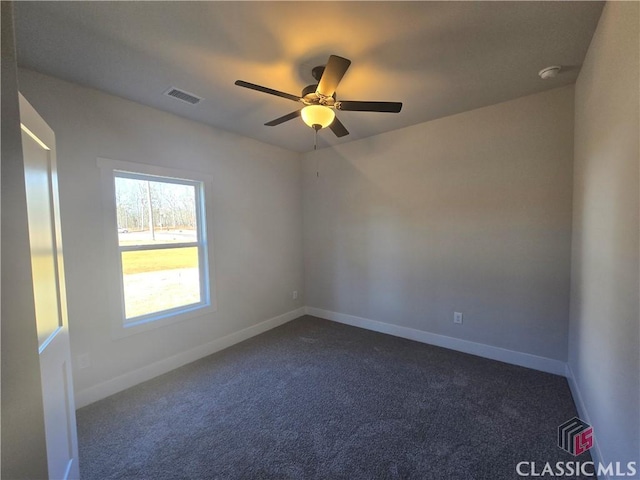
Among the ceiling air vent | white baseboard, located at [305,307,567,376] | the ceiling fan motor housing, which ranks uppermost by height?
the ceiling air vent

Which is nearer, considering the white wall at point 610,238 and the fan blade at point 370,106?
the white wall at point 610,238

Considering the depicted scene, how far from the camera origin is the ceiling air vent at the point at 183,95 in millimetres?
2383

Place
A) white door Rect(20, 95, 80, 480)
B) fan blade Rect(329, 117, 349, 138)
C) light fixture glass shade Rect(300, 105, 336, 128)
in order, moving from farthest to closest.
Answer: fan blade Rect(329, 117, 349, 138)
light fixture glass shade Rect(300, 105, 336, 128)
white door Rect(20, 95, 80, 480)

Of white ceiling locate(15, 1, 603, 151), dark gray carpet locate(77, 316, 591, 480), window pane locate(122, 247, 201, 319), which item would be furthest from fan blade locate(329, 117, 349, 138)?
dark gray carpet locate(77, 316, 591, 480)

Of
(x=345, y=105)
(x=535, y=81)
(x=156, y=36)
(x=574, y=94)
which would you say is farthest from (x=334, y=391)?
(x=574, y=94)

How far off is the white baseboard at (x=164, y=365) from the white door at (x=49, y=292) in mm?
1062

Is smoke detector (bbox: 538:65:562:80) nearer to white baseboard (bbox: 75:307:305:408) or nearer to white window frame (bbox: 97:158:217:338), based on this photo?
white window frame (bbox: 97:158:217:338)

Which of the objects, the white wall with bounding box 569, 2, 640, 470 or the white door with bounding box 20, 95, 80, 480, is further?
the white wall with bounding box 569, 2, 640, 470

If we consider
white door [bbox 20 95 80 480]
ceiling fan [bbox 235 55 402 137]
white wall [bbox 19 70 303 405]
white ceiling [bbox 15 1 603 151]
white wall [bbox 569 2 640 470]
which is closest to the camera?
white door [bbox 20 95 80 480]

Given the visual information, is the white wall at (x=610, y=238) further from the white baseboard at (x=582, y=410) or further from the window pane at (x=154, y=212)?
the window pane at (x=154, y=212)

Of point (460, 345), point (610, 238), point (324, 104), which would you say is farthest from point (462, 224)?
point (324, 104)

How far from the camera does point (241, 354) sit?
3156 mm

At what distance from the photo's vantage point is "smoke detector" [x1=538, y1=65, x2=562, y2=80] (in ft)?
6.93

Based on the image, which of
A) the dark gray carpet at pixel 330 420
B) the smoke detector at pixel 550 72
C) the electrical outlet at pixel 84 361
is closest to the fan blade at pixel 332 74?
the smoke detector at pixel 550 72
